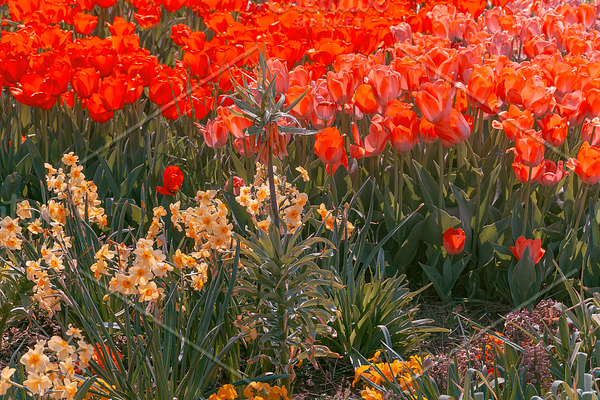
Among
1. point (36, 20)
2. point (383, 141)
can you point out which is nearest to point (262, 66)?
point (383, 141)

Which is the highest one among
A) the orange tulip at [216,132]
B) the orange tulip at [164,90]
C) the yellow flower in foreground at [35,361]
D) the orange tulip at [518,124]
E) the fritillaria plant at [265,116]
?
the fritillaria plant at [265,116]

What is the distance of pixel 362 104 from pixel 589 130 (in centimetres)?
83

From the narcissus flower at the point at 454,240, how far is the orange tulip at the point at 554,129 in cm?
49

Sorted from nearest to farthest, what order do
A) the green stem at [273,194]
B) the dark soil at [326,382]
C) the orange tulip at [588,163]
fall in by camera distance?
the green stem at [273,194]
the dark soil at [326,382]
the orange tulip at [588,163]

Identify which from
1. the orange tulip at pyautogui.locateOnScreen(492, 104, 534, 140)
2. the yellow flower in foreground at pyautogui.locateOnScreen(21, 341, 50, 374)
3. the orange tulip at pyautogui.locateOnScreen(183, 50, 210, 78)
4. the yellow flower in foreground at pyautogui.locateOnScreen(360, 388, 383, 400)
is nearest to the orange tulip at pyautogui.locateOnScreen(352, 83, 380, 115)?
the orange tulip at pyautogui.locateOnScreen(492, 104, 534, 140)

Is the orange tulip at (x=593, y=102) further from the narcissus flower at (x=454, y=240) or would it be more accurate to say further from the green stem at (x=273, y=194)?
the green stem at (x=273, y=194)

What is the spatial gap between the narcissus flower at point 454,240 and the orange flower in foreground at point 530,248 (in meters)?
0.18

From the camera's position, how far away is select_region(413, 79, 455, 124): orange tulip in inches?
91.6

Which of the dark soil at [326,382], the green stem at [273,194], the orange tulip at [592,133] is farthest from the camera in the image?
the orange tulip at [592,133]

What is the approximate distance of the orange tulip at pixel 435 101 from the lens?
2.33 meters

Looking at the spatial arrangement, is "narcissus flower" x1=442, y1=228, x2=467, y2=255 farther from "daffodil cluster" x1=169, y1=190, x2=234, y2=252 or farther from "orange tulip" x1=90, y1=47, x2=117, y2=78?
"orange tulip" x1=90, y1=47, x2=117, y2=78

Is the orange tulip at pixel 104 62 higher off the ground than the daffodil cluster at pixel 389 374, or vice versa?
the orange tulip at pixel 104 62

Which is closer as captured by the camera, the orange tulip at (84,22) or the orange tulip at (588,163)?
the orange tulip at (588,163)

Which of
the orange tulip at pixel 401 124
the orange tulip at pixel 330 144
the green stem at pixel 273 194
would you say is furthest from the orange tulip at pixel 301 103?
the green stem at pixel 273 194
